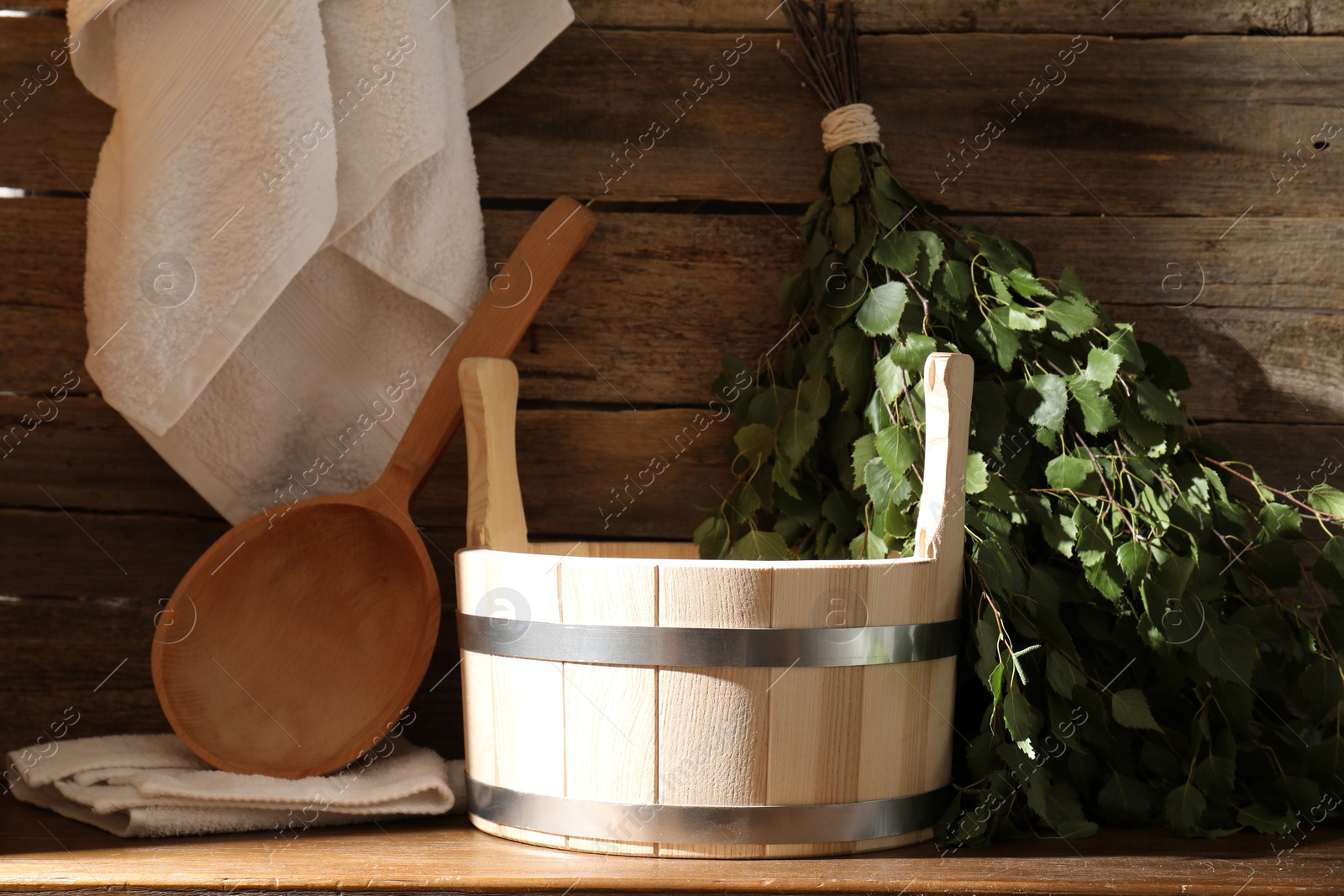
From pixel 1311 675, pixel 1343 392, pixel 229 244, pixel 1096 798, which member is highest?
pixel 229 244

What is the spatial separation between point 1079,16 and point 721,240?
Answer: 454mm

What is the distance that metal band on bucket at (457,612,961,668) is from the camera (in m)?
0.78

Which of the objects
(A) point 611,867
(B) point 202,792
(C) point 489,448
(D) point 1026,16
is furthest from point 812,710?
(D) point 1026,16

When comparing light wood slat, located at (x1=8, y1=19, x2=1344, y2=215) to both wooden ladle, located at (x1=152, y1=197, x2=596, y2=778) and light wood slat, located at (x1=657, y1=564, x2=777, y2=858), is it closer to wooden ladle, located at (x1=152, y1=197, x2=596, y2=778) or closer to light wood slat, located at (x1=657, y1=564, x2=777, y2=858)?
wooden ladle, located at (x1=152, y1=197, x2=596, y2=778)

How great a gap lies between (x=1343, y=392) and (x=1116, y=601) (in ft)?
1.59

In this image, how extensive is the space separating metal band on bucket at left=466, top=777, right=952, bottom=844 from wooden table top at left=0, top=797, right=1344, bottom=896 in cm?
2

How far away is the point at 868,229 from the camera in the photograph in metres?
1.05

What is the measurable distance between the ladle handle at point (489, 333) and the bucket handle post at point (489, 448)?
0.04 metres

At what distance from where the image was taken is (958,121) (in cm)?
117

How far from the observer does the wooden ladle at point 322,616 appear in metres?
1.01

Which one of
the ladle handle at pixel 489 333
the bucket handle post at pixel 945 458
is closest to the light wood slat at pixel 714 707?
the bucket handle post at pixel 945 458

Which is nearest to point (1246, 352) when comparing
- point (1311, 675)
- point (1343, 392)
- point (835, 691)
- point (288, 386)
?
point (1343, 392)

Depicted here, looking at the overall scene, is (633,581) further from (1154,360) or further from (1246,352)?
(1246,352)

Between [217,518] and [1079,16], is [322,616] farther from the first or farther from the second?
[1079,16]
